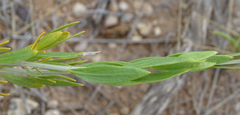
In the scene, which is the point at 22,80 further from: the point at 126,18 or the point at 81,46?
the point at 126,18

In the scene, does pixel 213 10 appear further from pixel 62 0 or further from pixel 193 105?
pixel 62 0

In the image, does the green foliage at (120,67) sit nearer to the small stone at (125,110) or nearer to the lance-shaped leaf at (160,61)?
the lance-shaped leaf at (160,61)

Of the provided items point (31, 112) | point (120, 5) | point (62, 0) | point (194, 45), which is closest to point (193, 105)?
point (194, 45)

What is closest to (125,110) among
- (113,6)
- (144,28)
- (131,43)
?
(131,43)

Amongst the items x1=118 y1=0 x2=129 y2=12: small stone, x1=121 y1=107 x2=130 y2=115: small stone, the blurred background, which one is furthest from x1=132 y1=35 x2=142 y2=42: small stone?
x1=121 y1=107 x2=130 y2=115: small stone

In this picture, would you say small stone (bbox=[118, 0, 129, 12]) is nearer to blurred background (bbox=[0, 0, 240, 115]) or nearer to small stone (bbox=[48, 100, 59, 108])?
blurred background (bbox=[0, 0, 240, 115])

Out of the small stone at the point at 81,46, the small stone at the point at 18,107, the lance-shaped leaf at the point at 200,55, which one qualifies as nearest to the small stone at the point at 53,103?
the small stone at the point at 18,107
